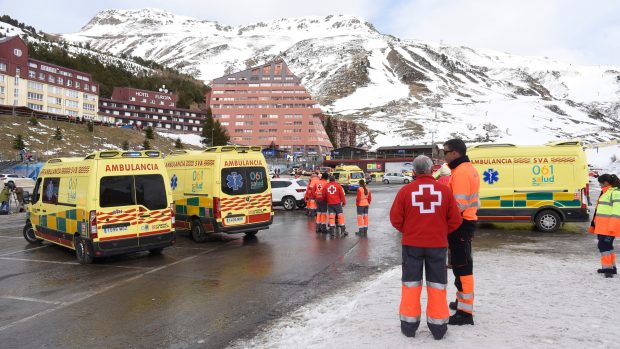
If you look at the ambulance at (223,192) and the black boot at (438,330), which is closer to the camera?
the black boot at (438,330)

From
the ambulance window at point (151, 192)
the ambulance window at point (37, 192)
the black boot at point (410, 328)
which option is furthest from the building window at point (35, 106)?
the black boot at point (410, 328)

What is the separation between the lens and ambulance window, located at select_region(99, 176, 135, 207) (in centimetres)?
962

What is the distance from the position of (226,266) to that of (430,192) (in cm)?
588

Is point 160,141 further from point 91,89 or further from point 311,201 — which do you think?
point 311,201

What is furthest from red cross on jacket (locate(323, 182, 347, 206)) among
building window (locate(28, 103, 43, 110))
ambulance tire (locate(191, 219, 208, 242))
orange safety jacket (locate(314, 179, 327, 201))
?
building window (locate(28, 103, 43, 110))

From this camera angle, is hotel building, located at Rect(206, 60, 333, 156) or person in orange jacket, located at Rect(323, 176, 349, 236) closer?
person in orange jacket, located at Rect(323, 176, 349, 236)

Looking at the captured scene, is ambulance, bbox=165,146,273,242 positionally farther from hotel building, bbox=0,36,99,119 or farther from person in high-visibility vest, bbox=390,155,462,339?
hotel building, bbox=0,36,99,119

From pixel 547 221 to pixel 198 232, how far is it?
10.1 m

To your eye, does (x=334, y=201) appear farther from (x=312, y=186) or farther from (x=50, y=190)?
(x=50, y=190)

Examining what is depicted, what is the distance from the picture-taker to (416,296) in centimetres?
472

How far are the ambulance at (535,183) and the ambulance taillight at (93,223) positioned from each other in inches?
418

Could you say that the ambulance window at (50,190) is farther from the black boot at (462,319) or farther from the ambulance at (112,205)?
the black boot at (462,319)

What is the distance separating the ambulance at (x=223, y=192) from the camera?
1216 cm

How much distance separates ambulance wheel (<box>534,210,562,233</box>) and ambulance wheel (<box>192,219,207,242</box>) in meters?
9.62
